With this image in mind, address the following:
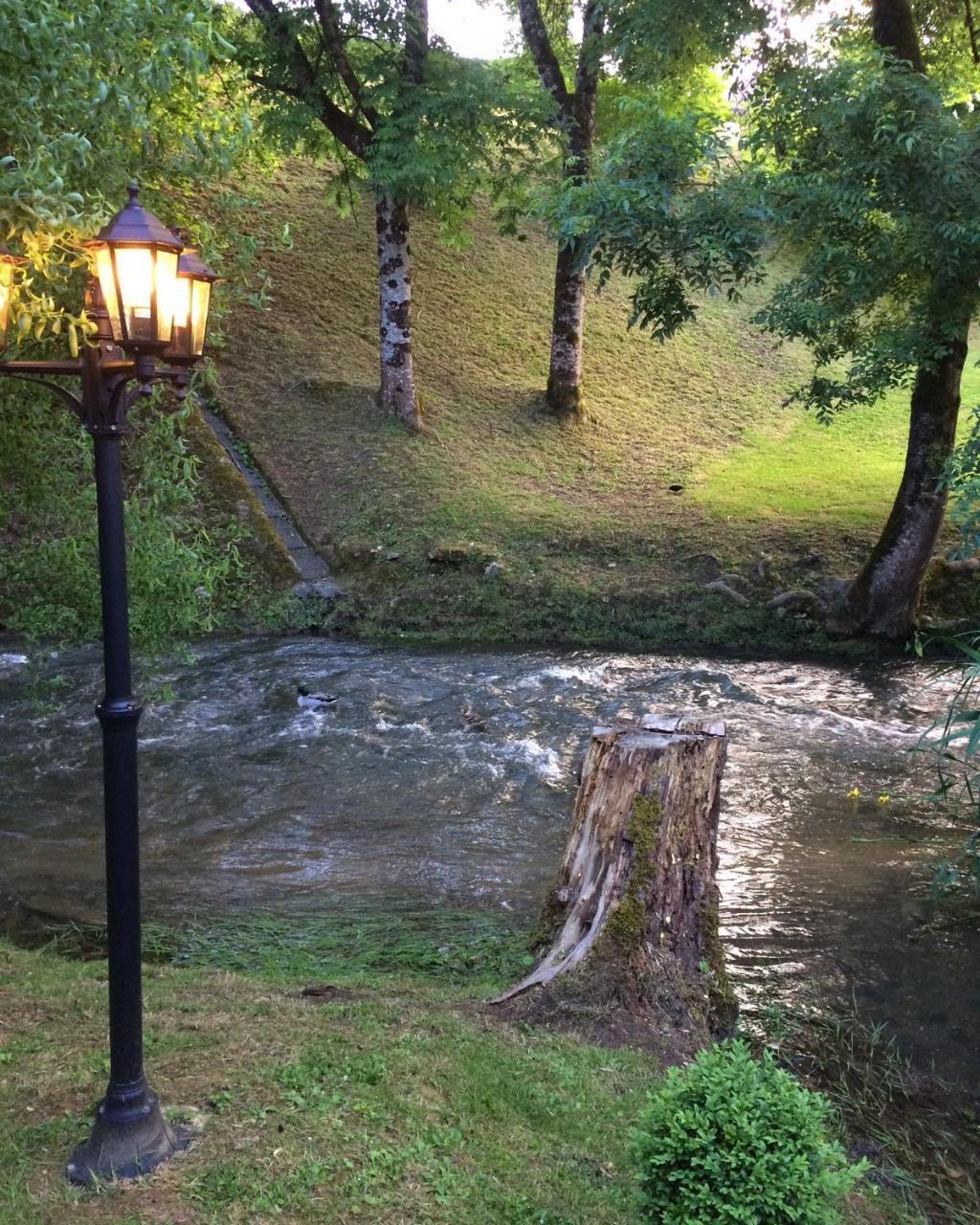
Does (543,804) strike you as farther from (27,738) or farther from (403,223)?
(403,223)

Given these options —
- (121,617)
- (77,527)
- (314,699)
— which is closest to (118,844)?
(121,617)

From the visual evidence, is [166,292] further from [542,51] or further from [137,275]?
[542,51]

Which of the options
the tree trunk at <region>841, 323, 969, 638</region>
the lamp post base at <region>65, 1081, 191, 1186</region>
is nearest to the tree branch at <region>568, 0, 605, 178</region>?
the tree trunk at <region>841, 323, 969, 638</region>

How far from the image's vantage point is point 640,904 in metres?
5.04

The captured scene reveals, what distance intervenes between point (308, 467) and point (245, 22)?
7252 millimetres

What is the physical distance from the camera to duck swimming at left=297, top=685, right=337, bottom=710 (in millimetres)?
10570

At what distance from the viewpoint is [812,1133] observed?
9.55ft

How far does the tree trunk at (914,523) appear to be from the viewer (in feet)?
39.4

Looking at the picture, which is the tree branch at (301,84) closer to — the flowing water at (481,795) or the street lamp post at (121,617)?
the flowing water at (481,795)

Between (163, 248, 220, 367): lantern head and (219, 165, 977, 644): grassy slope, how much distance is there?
9965 millimetres

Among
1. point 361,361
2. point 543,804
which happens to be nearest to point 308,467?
point 361,361

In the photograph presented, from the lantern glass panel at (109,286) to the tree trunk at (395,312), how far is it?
14236mm

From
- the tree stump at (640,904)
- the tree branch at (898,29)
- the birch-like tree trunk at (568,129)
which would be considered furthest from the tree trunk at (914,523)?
the tree stump at (640,904)

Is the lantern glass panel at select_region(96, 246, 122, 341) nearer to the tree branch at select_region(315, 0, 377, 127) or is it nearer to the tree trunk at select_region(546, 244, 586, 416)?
the tree branch at select_region(315, 0, 377, 127)
